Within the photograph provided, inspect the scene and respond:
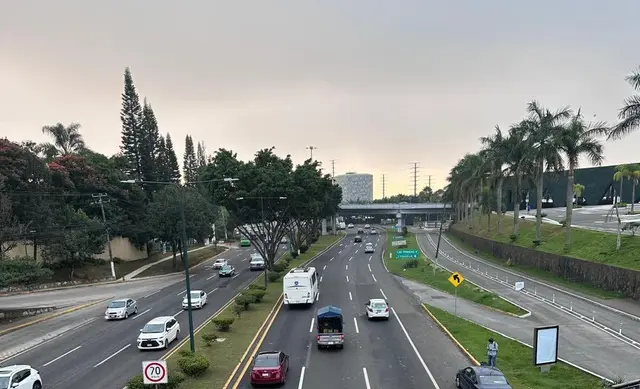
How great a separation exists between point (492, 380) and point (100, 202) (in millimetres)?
58753

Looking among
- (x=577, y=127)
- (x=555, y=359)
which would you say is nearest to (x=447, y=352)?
(x=555, y=359)

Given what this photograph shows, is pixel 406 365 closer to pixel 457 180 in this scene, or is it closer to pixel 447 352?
pixel 447 352

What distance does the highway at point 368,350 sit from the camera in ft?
68.2

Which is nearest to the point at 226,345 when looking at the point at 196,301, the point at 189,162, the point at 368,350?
the point at 368,350

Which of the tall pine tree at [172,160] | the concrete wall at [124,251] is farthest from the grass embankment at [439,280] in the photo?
the tall pine tree at [172,160]

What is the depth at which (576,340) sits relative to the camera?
25.8 meters

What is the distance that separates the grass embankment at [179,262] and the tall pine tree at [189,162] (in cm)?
3052

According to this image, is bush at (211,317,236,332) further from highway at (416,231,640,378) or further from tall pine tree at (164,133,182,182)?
tall pine tree at (164,133,182,182)

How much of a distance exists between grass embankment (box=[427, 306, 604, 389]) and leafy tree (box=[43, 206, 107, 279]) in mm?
47215

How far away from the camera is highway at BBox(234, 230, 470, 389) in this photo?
20.8m

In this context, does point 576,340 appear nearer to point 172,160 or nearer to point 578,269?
point 578,269

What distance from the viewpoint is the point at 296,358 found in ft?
81.0

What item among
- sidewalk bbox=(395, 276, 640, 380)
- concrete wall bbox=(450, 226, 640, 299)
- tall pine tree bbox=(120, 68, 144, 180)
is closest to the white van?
sidewalk bbox=(395, 276, 640, 380)

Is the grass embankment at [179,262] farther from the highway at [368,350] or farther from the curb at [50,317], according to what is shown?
the highway at [368,350]
